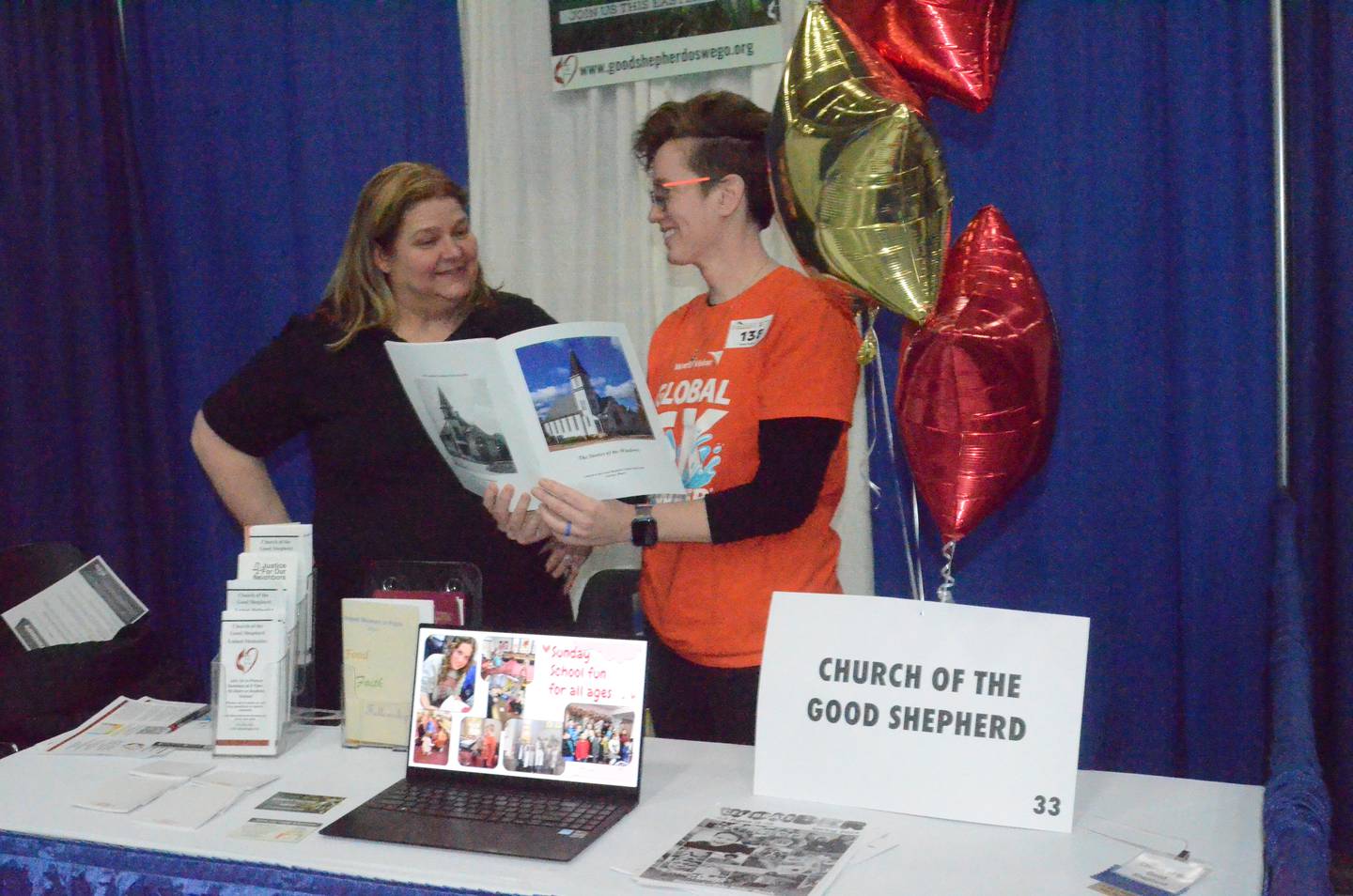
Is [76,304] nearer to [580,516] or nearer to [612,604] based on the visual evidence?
[612,604]

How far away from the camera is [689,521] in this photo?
1586 mm

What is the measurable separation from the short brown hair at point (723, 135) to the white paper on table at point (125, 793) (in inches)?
40.7

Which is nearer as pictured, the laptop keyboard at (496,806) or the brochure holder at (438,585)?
the laptop keyboard at (496,806)

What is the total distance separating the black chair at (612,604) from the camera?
2.21m

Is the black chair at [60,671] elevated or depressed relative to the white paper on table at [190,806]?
depressed

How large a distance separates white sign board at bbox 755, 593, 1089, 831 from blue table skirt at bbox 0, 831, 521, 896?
0.40m

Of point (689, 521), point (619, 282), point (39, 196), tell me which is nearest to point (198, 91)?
point (39, 196)

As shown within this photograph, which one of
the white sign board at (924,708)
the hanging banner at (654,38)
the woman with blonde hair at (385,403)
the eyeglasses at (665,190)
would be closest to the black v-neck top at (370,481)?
the woman with blonde hair at (385,403)

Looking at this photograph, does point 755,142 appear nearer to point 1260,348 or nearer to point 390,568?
point 390,568

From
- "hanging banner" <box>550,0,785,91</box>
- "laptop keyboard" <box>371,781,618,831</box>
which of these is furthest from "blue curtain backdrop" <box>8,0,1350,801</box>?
"laptop keyboard" <box>371,781,618,831</box>

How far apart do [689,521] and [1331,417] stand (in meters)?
1.51

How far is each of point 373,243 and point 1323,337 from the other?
72.3 inches

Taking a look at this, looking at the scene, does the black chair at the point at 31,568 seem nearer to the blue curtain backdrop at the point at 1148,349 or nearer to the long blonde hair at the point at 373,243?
the long blonde hair at the point at 373,243

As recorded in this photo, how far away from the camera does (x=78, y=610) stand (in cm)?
245
